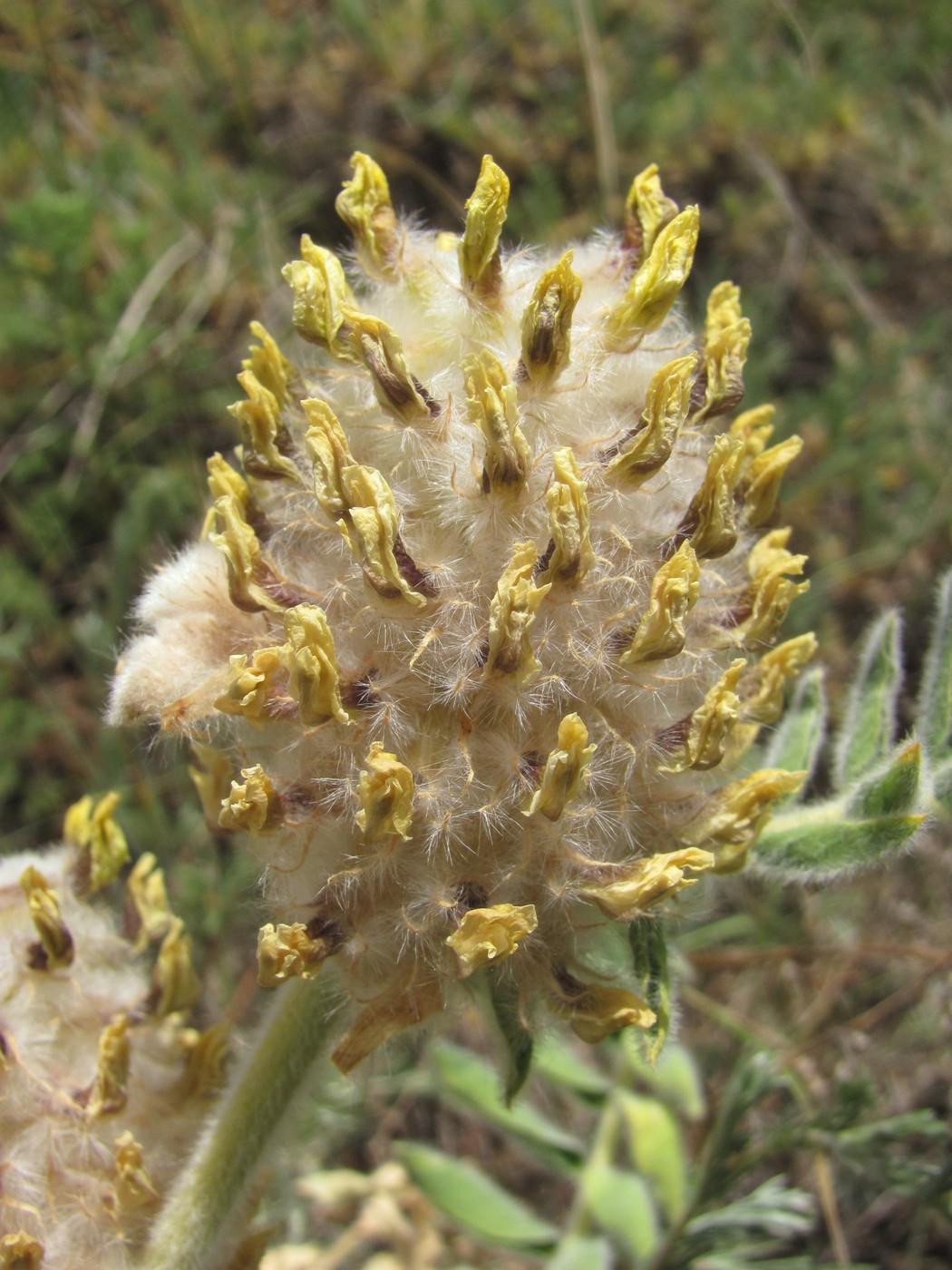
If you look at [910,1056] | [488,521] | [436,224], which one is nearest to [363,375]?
[488,521]

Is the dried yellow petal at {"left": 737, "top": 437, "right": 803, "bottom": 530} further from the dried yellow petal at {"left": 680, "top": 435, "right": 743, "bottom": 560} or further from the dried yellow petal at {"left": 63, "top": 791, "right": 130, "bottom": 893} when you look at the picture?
the dried yellow petal at {"left": 63, "top": 791, "right": 130, "bottom": 893}

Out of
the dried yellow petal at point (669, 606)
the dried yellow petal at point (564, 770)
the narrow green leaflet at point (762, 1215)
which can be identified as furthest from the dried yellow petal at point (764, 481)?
the narrow green leaflet at point (762, 1215)

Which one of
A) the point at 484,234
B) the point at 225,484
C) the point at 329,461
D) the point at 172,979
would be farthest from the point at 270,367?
the point at 172,979

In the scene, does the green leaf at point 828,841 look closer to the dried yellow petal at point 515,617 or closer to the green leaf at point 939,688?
the green leaf at point 939,688

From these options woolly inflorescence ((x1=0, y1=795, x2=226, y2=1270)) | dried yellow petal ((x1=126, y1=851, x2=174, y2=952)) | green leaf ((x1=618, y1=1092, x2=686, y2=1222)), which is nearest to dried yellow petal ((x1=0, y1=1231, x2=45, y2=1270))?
woolly inflorescence ((x1=0, y1=795, x2=226, y2=1270))

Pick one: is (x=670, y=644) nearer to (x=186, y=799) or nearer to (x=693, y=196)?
(x=186, y=799)

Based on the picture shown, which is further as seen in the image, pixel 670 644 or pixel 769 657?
pixel 769 657
